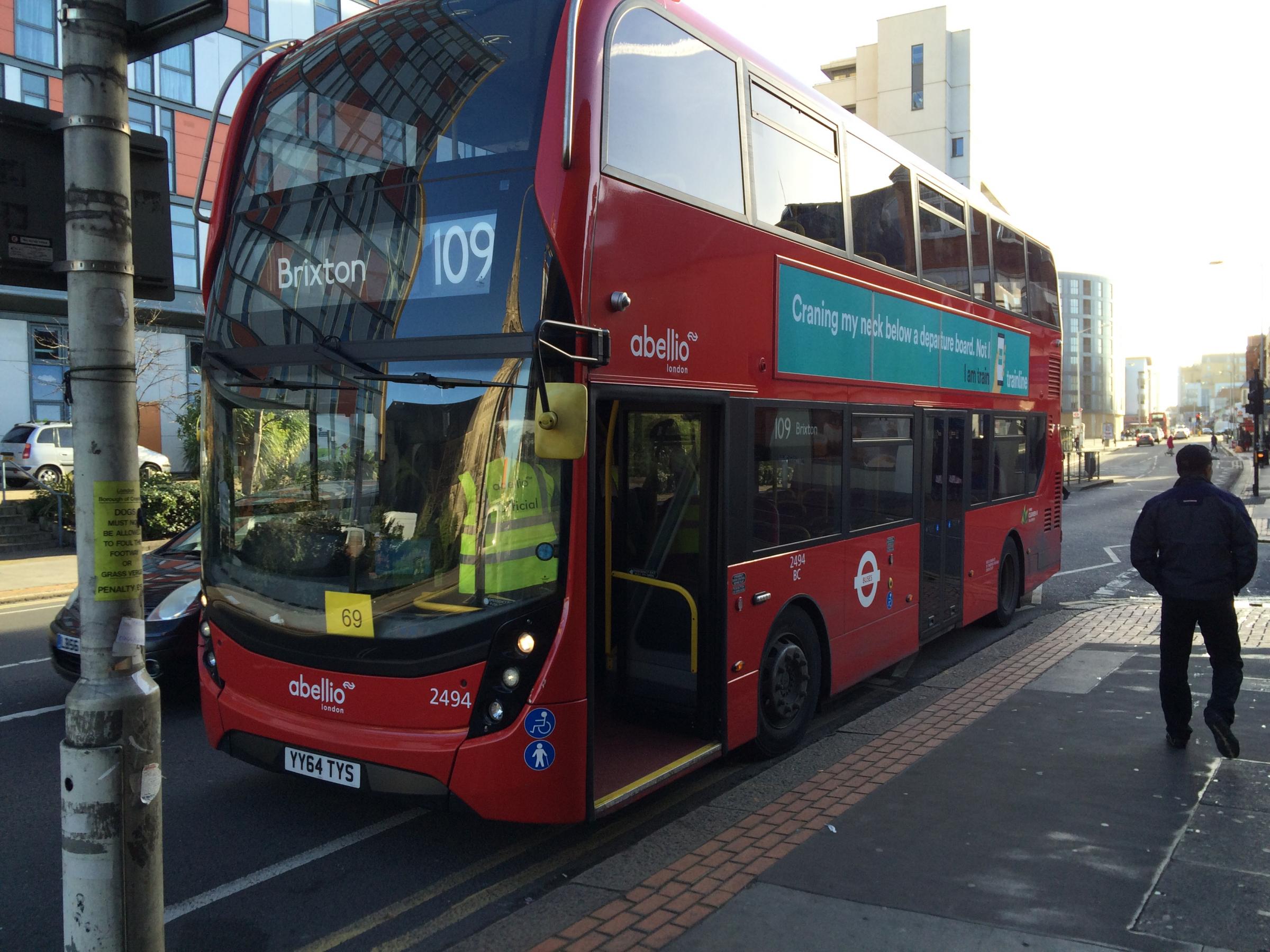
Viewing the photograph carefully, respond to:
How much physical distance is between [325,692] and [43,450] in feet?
77.1

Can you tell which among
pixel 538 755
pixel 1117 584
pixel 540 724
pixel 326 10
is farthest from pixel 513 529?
pixel 326 10

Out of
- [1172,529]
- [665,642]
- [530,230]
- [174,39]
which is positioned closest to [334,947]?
[665,642]

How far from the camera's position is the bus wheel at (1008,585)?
11.4m

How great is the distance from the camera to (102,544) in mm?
3367

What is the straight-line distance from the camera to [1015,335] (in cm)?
1132

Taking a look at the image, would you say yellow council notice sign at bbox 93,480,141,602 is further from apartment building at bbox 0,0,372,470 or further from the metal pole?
apartment building at bbox 0,0,372,470

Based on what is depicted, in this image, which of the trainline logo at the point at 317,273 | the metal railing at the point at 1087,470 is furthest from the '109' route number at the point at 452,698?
the metal railing at the point at 1087,470

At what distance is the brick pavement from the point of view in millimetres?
4121

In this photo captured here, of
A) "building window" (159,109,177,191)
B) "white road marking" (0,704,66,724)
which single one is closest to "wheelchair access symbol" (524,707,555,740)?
"white road marking" (0,704,66,724)

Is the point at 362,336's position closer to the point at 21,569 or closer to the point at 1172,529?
the point at 1172,529

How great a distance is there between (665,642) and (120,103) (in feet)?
13.0

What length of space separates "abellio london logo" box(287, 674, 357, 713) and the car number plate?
230 millimetres

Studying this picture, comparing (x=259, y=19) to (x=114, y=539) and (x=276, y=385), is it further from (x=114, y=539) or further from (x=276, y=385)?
(x=114, y=539)

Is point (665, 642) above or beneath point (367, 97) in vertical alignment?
beneath
